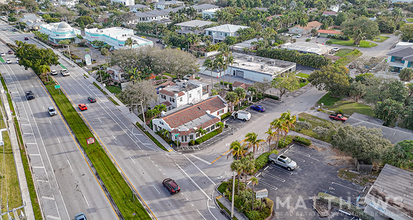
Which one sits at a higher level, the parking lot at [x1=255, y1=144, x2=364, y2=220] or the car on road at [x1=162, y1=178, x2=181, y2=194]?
the car on road at [x1=162, y1=178, x2=181, y2=194]

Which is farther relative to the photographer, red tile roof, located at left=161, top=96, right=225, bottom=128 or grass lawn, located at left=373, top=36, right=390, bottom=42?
grass lawn, located at left=373, top=36, right=390, bottom=42

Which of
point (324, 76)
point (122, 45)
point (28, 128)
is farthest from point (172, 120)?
point (122, 45)

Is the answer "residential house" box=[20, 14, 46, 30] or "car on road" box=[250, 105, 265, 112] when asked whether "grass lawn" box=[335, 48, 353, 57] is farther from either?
"residential house" box=[20, 14, 46, 30]

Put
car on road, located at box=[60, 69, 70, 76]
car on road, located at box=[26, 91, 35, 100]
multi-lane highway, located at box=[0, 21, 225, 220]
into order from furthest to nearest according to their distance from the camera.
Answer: car on road, located at box=[60, 69, 70, 76], car on road, located at box=[26, 91, 35, 100], multi-lane highway, located at box=[0, 21, 225, 220]

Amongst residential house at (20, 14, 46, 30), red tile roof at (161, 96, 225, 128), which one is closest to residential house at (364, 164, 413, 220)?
red tile roof at (161, 96, 225, 128)

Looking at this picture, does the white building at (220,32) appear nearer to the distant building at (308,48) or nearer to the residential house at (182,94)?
the distant building at (308,48)

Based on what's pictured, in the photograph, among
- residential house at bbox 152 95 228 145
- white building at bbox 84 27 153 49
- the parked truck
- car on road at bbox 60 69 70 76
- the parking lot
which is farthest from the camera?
white building at bbox 84 27 153 49

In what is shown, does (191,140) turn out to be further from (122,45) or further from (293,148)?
(122,45)

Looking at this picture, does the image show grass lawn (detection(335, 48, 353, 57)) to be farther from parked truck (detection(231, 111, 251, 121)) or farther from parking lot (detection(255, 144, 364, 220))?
parking lot (detection(255, 144, 364, 220))

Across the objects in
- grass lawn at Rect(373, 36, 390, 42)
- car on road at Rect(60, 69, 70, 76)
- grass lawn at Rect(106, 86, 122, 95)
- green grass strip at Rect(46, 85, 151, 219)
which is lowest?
green grass strip at Rect(46, 85, 151, 219)
